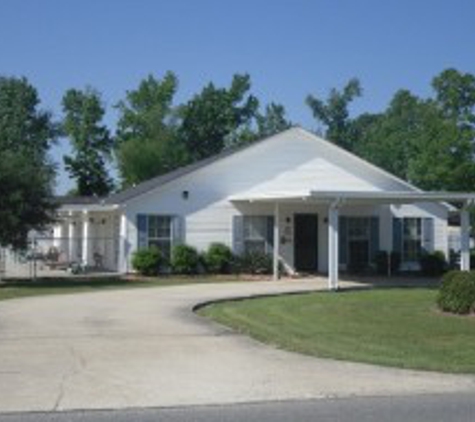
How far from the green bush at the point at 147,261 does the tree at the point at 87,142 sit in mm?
38405

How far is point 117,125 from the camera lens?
244 feet

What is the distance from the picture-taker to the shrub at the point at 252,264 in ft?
108

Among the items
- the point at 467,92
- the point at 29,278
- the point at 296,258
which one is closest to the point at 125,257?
the point at 29,278

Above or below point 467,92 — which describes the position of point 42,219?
below

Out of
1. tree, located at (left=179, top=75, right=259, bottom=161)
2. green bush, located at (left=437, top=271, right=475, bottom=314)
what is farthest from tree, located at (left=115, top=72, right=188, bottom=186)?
green bush, located at (left=437, top=271, right=475, bottom=314)

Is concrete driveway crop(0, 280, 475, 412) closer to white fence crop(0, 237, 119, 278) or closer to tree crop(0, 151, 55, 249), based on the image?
tree crop(0, 151, 55, 249)

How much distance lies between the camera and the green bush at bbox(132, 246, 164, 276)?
31270 millimetres

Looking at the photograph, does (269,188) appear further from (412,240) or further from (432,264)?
(432,264)

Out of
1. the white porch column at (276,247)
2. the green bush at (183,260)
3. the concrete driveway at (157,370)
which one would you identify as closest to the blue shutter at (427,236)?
the white porch column at (276,247)

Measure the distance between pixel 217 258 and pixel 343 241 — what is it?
17.2 ft

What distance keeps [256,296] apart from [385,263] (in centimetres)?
1178

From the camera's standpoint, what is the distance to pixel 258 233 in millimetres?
33625

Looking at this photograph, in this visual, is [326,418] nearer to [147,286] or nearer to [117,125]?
[147,286]

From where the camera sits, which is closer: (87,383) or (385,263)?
(87,383)
